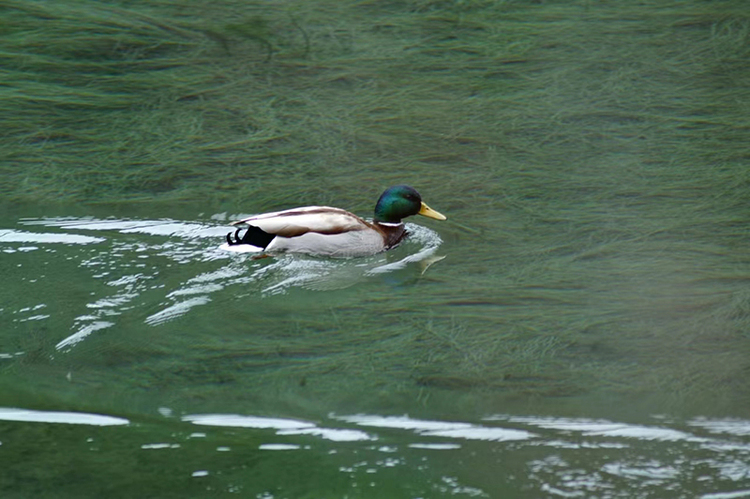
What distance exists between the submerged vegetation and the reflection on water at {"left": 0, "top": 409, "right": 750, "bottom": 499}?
0.32m

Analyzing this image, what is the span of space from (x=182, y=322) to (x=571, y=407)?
1.59 meters

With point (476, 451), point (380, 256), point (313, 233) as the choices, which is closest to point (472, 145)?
point (380, 256)

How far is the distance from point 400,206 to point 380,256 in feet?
0.93

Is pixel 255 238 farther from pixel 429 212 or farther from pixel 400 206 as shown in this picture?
pixel 429 212

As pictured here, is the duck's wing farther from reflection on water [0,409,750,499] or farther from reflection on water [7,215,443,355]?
reflection on water [0,409,750,499]

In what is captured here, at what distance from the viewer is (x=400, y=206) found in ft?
18.7

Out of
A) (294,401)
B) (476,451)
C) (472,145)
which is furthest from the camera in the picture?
(472,145)

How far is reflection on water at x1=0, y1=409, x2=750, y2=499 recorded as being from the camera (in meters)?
3.13

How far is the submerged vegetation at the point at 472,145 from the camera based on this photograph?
4.20 m

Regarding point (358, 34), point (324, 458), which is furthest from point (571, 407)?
point (358, 34)

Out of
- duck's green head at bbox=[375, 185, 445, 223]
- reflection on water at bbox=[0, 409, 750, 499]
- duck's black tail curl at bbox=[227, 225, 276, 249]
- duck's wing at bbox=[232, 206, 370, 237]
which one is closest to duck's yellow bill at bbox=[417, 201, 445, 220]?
duck's green head at bbox=[375, 185, 445, 223]

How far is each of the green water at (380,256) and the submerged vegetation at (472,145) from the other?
0.02 m

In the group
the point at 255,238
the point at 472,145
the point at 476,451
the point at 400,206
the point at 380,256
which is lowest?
the point at 476,451

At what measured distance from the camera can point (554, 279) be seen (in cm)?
485
